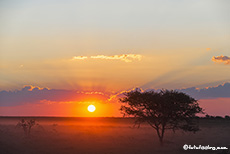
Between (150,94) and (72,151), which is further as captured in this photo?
(150,94)

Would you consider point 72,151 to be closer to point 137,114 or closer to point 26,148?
point 26,148

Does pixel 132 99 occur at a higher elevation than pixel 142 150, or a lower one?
higher

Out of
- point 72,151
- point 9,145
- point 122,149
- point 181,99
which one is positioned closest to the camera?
point 9,145

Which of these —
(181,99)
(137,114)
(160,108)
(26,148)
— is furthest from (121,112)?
(26,148)

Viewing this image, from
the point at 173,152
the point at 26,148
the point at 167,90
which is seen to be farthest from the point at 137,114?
the point at 26,148

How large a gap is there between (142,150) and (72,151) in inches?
361

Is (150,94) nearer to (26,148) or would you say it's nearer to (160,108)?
(160,108)

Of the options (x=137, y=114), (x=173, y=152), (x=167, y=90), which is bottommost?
(x=173, y=152)

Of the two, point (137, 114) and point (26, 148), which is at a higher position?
point (137, 114)

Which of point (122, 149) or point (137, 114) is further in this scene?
point (137, 114)

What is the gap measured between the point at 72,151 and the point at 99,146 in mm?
5842

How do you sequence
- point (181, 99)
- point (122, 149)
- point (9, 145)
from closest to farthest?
point (9, 145), point (122, 149), point (181, 99)

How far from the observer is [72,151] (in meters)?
39.3

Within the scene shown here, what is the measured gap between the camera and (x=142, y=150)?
41719 mm
